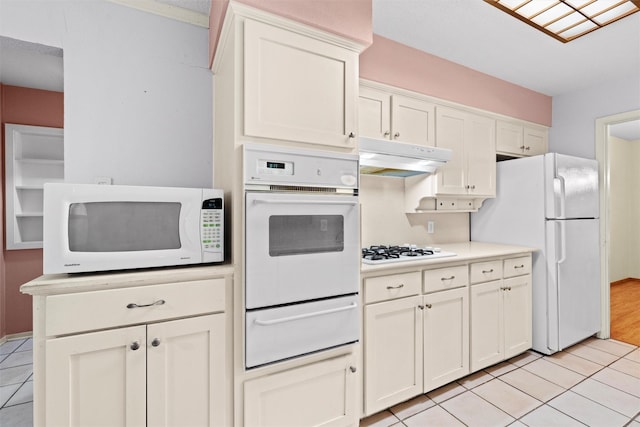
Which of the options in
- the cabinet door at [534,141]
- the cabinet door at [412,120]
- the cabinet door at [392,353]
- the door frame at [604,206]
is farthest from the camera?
the cabinet door at [534,141]

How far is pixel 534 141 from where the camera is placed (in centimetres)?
331

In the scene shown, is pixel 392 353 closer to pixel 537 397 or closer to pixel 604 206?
pixel 537 397

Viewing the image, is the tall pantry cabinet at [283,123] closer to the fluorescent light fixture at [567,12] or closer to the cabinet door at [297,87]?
the cabinet door at [297,87]

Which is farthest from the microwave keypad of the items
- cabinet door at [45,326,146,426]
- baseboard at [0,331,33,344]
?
baseboard at [0,331,33,344]

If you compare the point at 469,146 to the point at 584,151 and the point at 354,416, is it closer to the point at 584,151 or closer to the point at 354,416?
the point at 584,151

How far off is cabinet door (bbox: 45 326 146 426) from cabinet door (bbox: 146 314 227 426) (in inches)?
1.8

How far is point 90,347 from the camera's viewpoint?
1.22 meters

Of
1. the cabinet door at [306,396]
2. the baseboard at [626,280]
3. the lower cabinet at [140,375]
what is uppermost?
the lower cabinet at [140,375]

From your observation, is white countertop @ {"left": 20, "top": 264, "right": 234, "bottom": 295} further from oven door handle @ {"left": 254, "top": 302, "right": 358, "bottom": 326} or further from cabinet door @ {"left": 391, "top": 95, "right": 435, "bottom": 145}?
cabinet door @ {"left": 391, "top": 95, "right": 435, "bottom": 145}

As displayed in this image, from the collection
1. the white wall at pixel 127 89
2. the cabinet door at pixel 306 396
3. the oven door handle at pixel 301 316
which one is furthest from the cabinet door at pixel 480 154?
the white wall at pixel 127 89

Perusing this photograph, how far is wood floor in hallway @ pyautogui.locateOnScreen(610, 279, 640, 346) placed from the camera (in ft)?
10.3

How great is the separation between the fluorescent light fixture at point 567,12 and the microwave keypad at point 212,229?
1.98m

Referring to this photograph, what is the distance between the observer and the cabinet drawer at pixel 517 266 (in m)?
2.50

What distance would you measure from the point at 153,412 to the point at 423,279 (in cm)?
158
